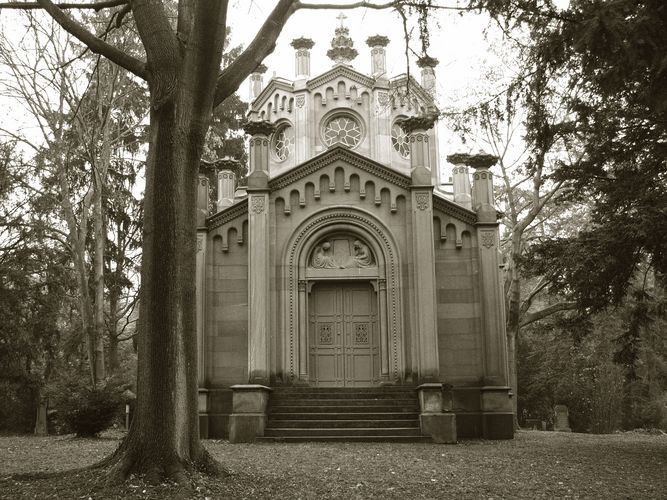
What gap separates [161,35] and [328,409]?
995 centimetres

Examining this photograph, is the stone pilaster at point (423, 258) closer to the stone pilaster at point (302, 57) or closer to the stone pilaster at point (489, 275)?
the stone pilaster at point (489, 275)

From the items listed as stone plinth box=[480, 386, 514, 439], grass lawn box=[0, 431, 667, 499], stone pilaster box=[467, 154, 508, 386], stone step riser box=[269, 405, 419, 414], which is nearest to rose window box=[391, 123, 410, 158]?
stone pilaster box=[467, 154, 508, 386]

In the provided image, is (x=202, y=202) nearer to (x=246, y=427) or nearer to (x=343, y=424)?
(x=246, y=427)

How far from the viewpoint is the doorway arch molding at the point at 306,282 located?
17.2 m

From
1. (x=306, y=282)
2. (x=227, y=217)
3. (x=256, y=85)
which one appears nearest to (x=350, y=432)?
(x=306, y=282)

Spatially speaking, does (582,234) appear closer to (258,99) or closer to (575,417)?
(258,99)

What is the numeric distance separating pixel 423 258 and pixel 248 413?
5.39m

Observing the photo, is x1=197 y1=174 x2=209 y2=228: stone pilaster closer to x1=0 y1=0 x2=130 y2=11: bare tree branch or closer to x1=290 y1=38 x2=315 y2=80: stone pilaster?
x1=0 y1=0 x2=130 y2=11: bare tree branch

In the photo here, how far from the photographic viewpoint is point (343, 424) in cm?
1526

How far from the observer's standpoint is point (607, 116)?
12086 millimetres

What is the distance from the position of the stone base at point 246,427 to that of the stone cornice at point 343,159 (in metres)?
5.73

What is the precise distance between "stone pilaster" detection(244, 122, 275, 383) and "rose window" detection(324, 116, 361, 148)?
31.9 ft

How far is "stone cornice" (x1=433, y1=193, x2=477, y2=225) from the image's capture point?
18.1 m

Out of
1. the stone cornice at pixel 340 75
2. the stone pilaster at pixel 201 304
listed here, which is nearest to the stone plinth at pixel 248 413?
the stone pilaster at pixel 201 304
